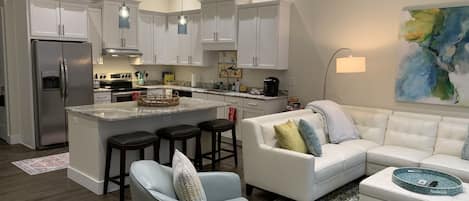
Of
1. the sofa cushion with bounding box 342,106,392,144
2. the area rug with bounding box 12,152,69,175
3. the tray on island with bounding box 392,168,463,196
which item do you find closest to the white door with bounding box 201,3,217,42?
the sofa cushion with bounding box 342,106,392,144

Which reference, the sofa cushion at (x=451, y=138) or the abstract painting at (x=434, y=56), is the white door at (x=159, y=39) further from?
the sofa cushion at (x=451, y=138)

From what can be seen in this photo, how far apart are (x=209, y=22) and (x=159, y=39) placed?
1.45 m

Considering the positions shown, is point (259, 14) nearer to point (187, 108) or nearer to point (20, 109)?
point (187, 108)

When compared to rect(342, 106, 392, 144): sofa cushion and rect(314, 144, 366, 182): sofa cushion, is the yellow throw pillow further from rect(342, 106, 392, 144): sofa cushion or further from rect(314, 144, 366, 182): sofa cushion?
rect(342, 106, 392, 144): sofa cushion

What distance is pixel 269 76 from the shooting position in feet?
20.6

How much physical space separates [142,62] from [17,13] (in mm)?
2354

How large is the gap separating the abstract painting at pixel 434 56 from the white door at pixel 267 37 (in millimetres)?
1882

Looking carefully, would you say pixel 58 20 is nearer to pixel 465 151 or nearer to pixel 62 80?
pixel 62 80

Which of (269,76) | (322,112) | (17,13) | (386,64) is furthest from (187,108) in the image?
(17,13)

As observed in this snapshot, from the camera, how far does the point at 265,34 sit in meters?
5.86

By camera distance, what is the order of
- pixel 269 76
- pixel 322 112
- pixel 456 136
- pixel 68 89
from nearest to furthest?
pixel 456 136
pixel 322 112
pixel 68 89
pixel 269 76

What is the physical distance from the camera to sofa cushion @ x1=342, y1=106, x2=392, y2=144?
460 cm

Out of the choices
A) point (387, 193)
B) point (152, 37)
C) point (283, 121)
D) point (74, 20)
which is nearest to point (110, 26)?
point (74, 20)

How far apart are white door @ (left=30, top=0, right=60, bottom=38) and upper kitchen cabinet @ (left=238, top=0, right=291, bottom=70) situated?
2967 millimetres
